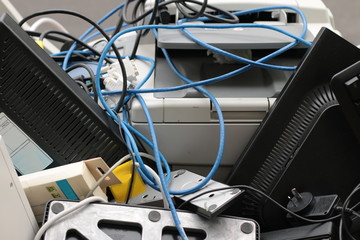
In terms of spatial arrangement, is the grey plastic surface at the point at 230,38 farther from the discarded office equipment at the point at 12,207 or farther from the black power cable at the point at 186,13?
the discarded office equipment at the point at 12,207

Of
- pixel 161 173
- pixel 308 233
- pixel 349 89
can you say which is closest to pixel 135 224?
pixel 161 173

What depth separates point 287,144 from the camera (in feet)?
2.31

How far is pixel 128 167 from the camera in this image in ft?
2.40

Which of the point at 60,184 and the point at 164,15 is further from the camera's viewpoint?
the point at 164,15

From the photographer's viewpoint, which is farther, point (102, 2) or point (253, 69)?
point (102, 2)

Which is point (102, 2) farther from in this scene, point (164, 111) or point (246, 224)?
point (246, 224)

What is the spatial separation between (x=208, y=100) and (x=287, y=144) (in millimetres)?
142

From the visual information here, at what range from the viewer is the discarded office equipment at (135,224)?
0.59 m

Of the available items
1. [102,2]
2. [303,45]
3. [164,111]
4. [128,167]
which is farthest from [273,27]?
[102,2]

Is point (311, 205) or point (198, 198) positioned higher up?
point (198, 198)

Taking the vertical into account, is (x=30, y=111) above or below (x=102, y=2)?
above

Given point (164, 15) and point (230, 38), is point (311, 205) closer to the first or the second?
point (230, 38)

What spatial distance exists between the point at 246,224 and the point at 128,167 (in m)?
0.22

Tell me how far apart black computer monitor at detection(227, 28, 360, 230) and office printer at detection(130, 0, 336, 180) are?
54mm
